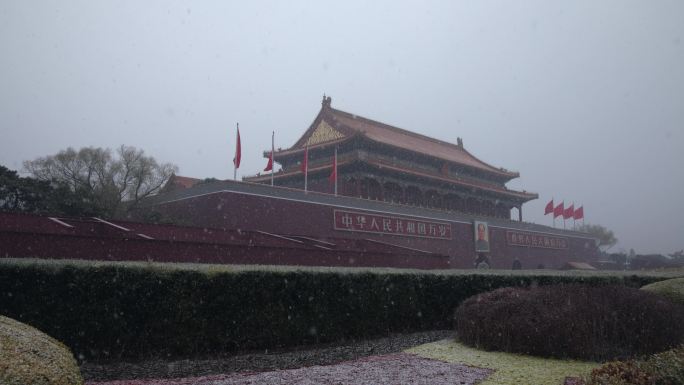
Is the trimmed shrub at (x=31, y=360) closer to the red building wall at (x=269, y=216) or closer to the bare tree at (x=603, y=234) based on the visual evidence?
the red building wall at (x=269, y=216)

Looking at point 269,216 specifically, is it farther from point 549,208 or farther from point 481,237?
point 549,208

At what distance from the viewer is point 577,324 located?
595 centimetres

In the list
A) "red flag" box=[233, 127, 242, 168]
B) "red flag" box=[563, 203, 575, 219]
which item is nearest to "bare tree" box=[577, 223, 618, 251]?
"red flag" box=[563, 203, 575, 219]

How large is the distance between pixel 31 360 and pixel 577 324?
5233 mm

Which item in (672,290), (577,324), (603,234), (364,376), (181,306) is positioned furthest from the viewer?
(603,234)

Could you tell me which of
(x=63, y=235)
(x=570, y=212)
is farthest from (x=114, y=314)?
(x=570, y=212)

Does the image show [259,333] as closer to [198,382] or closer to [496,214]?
[198,382]

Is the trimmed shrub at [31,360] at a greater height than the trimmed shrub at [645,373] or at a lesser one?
greater

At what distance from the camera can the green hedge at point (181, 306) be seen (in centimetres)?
587

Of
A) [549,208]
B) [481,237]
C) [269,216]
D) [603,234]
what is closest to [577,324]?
[269,216]

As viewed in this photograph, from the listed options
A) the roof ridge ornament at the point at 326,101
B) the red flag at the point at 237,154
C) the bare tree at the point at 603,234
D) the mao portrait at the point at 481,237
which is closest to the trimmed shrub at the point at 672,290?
the red flag at the point at 237,154

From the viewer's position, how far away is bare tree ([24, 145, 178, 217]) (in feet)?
67.7

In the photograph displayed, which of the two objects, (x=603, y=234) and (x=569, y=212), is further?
(x=603, y=234)

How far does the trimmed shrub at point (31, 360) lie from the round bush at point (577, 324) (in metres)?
4.60
